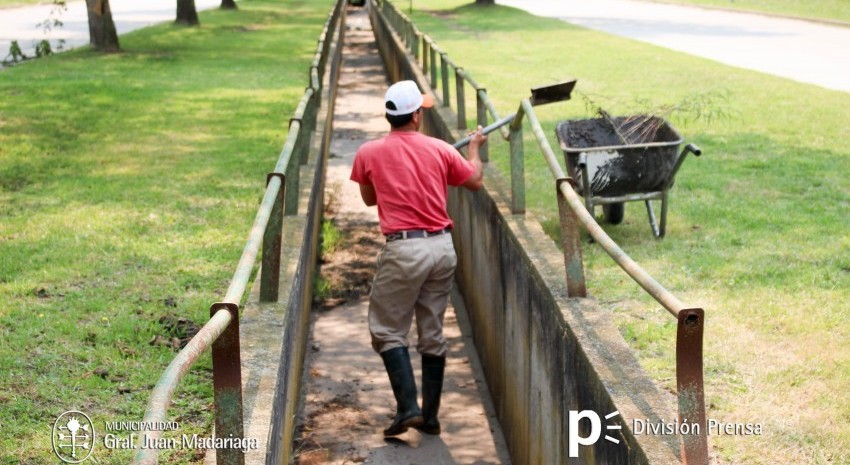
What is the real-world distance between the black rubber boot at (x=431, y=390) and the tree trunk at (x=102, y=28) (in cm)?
1954

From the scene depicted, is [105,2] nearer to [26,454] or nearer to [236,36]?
[236,36]

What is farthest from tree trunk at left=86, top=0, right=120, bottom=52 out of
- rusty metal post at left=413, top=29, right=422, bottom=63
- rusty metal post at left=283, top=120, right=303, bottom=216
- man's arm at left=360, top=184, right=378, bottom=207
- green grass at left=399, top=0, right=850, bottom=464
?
man's arm at left=360, top=184, right=378, bottom=207

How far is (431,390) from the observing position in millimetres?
7039

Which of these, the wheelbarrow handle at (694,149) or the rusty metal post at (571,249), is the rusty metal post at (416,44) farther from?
the rusty metal post at (571,249)

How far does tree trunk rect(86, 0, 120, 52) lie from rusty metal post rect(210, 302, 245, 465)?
2222 cm

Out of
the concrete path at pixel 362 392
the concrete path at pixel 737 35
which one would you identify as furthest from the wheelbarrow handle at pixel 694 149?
the concrete path at pixel 737 35

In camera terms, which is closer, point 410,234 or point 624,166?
point 410,234

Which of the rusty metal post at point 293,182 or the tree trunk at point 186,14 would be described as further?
the tree trunk at point 186,14

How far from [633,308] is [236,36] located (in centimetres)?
2537

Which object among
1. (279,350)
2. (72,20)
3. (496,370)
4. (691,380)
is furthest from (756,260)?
(72,20)

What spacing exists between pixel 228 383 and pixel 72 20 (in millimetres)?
39912

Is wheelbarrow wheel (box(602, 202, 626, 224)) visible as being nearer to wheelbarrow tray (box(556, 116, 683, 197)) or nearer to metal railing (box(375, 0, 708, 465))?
wheelbarrow tray (box(556, 116, 683, 197))

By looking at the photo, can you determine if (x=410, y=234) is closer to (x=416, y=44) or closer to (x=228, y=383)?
(x=228, y=383)

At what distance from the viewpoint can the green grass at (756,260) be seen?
19.3ft
